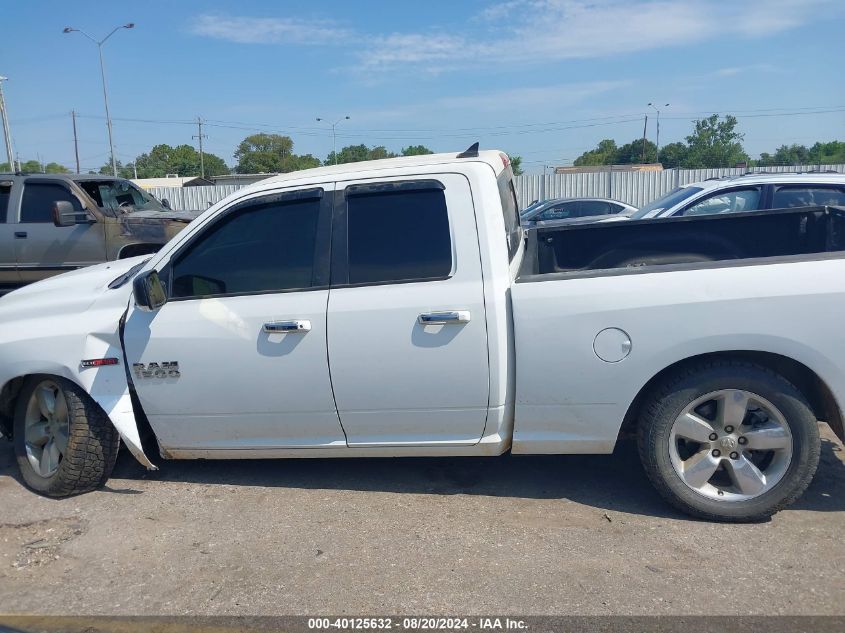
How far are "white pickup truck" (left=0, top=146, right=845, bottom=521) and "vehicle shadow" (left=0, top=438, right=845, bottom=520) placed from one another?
0.34 m

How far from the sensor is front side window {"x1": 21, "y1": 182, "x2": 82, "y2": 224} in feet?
30.5

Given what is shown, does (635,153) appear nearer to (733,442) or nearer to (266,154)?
(266,154)

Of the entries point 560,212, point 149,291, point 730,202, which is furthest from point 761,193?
point 560,212

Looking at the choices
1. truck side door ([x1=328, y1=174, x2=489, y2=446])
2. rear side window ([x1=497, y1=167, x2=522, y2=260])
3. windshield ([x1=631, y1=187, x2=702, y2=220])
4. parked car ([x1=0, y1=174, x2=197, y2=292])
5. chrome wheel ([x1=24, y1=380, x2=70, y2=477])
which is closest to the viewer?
truck side door ([x1=328, y1=174, x2=489, y2=446])

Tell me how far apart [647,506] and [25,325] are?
3.65 metres

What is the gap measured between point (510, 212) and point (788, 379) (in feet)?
5.82

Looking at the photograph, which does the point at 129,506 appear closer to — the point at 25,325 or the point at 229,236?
the point at 25,325

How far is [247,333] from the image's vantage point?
3.81m

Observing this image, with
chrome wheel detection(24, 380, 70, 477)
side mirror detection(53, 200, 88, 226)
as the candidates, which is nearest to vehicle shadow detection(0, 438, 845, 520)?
chrome wheel detection(24, 380, 70, 477)

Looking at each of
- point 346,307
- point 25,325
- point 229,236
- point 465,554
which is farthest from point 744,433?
point 25,325

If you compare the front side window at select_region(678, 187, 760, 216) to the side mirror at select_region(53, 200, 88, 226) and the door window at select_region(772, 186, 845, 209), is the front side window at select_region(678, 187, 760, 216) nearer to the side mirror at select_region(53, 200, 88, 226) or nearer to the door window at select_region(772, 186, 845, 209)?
the door window at select_region(772, 186, 845, 209)

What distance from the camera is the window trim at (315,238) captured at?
383 cm

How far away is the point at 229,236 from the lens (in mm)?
3961

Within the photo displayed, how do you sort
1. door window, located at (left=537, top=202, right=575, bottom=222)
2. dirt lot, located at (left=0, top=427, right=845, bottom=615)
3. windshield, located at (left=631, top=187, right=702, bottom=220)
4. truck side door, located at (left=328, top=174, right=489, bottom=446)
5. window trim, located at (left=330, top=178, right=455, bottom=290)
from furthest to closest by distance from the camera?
door window, located at (left=537, top=202, right=575, bottom=222) → windshield, located at (left=631, top=187, right=702, bottom=220) → window trim, located at (left=330, top=178, right=455, bottom=290) → truck side door, located at (left=328, top=174, right=489, bottom=446) → dirt lot, located at (left=0, top=427, right=845, bottom=615)
